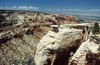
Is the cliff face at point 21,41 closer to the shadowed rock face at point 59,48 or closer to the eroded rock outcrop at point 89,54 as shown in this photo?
the shadowed rock face at point 59,48

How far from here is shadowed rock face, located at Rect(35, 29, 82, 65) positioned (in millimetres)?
25875

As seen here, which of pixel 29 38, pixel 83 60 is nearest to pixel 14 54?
pixel 29 38

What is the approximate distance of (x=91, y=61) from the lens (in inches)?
860

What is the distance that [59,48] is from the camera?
26.0m

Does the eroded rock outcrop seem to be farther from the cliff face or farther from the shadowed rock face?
the cliff face

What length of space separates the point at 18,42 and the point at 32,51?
1093 centimetres

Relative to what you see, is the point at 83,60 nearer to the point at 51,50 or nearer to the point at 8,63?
the point at 51,50

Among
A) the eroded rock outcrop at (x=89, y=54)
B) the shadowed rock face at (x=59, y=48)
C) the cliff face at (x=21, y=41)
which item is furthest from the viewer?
the cliff face at (x=21, y=41)

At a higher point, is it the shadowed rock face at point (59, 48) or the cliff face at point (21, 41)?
the shadowed rock face at point (59, 48)

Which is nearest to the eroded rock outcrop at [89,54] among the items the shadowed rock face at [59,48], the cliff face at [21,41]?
the shadowed rock face at [59,48]

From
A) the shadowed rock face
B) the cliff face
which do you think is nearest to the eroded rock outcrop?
the shadowed rock face

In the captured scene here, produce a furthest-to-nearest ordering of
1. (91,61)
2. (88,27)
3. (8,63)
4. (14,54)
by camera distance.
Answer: (14,54)
(8,63)
(88,27)
(91,61)

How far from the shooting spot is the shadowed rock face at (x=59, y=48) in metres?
25.9

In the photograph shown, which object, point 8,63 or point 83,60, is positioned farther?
point 8,63
